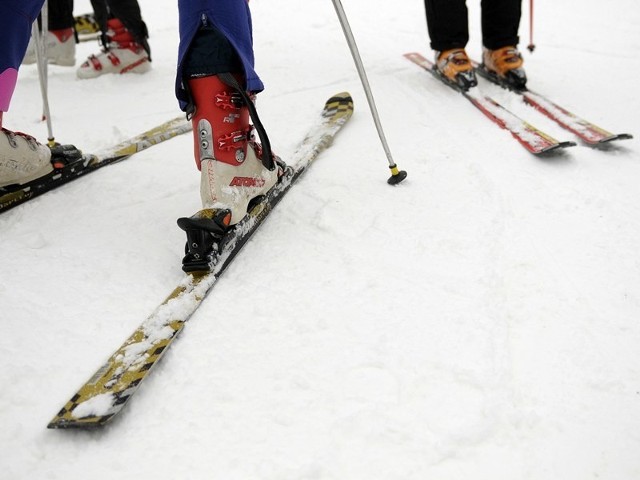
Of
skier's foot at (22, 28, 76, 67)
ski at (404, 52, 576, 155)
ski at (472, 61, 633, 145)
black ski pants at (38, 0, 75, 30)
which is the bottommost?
ski at (472, 61, 633, 145)

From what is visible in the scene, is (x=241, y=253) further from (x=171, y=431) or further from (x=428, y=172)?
(x=428, y=172)

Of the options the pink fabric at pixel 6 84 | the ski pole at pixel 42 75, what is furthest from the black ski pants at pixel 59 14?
the pink fabric at pixel 6 84

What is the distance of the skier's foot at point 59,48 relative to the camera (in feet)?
12.7

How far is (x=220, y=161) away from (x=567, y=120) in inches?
68.8

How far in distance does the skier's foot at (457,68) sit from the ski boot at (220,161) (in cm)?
167

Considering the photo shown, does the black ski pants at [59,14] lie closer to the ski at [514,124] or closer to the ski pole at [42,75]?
the ski pole at [42,75]

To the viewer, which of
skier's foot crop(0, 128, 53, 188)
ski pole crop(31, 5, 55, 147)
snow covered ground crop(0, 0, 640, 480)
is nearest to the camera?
snow covered ground crop(0, 0, 640, 480)

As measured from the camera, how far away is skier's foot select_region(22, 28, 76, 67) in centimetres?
386

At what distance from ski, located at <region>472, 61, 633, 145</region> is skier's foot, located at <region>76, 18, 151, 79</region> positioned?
2533 millimetres

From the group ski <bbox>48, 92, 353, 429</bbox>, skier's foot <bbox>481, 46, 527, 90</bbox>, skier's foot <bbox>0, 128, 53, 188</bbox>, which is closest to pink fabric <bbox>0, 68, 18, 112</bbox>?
skier's foot <bbox>0, 128, 53, 188</bbox>

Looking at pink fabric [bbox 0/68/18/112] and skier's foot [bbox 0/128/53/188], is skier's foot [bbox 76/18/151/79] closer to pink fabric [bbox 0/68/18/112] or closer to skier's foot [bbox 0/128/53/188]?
skier's foot [bbox 0/128/53/188]

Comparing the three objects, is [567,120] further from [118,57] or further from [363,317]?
[118,57]

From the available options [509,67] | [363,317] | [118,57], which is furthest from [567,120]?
[118,57]

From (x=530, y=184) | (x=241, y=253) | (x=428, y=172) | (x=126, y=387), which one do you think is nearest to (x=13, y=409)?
(x=126, y=387)
